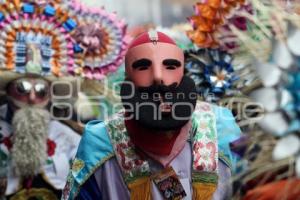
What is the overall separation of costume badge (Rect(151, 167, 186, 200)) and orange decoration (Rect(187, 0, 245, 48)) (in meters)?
1.06

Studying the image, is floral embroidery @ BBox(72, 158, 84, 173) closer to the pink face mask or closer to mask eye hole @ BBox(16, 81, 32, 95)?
the pink face mask

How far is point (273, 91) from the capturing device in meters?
1.89

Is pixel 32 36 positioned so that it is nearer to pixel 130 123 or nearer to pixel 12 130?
pixel 12 130

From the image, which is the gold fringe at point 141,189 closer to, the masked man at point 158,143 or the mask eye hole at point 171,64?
the masked man at point 158,143

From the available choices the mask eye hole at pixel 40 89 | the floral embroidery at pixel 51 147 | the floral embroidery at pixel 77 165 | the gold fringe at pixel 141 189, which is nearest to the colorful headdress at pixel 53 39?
the mask eye hole at pixel 40 89

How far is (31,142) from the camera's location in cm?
404

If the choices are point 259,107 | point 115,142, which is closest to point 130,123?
point 115,142

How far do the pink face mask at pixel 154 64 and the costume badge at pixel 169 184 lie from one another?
294 mm

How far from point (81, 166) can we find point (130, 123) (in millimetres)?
247

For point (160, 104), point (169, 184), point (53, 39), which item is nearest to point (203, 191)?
point (169, 184)

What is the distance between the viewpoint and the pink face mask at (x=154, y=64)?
2592 mm

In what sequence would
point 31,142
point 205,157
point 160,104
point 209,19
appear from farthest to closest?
point 31,142 → point 209,19 → point 205,157 → point 160,104

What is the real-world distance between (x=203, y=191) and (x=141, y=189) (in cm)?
20

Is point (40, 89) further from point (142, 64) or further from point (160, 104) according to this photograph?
point (160, 104)
